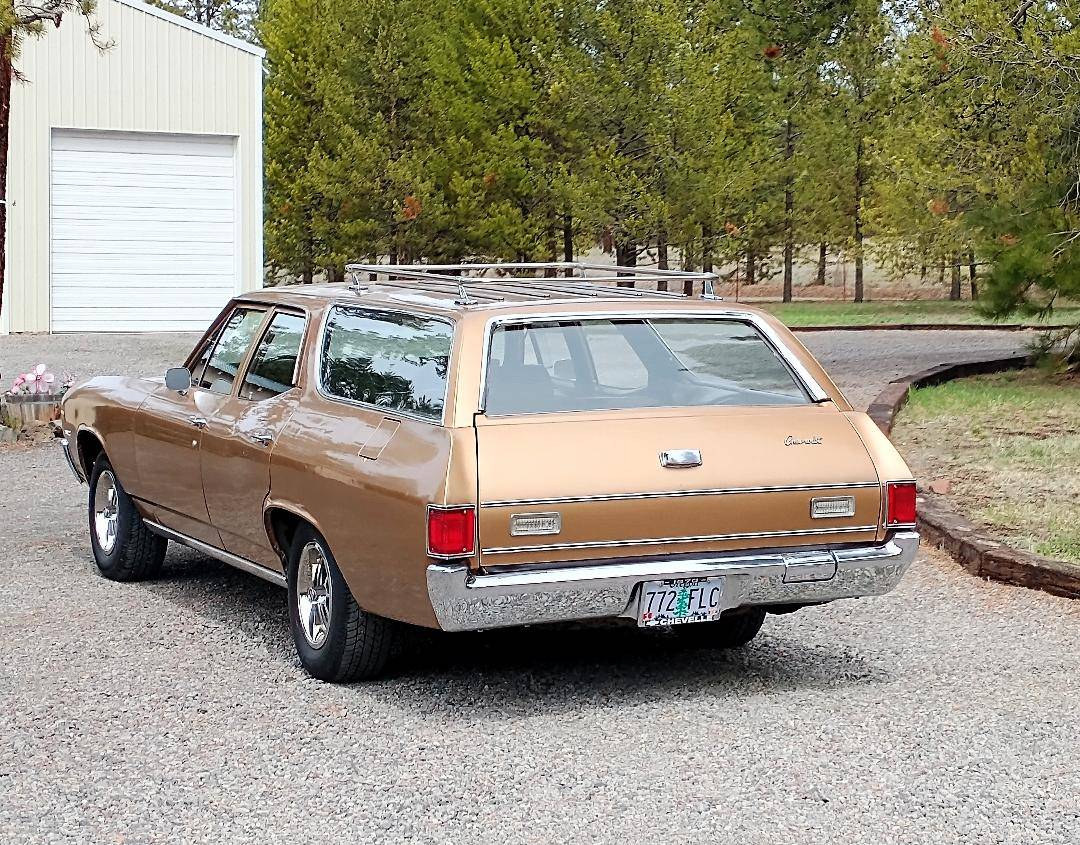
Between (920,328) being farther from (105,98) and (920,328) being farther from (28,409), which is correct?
(28,409)

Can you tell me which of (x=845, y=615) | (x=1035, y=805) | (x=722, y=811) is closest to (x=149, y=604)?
(x=845, y=615)

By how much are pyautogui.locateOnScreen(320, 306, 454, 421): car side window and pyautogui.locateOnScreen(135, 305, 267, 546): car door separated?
0.72m

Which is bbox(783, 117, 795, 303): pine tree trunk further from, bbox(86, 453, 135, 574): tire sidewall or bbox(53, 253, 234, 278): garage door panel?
bbox(86, 453, 135, 574): tire sidewall

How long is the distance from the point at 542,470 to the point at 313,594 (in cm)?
127

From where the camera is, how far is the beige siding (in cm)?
2641

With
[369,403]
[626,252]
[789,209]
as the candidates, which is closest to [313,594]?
[369,403]

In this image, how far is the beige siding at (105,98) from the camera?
1040 inches

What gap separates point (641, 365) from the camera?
670cm

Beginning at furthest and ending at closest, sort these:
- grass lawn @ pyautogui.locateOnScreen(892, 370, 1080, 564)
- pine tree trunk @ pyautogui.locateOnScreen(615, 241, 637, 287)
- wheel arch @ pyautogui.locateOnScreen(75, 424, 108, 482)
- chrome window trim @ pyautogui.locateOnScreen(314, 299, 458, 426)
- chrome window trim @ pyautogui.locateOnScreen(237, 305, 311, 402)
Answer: pine tree trunk @ pyautogui.locateOnScreen(615, 241, 637, 287), grass lawn @ pyautogui.locateOnScreen(892, 370, 1080, 564), wheel arch @ pyautogui.locateOnScreen(75, 424, 108, 482), chrome window trim @ pyautogui.locateOnScreen(237, 305, 311, 402), chrome window trim @ pyautogui.locateOnScreen(314, 299, 458, 426)

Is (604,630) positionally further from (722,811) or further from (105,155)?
(105,155)

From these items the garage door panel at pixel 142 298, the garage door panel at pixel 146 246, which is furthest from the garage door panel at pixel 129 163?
the garage door panel at pixel 142 298

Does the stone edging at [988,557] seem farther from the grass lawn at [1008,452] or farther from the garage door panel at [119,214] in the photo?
the garage door panel at [119,214]

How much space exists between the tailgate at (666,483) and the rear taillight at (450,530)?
0.06m

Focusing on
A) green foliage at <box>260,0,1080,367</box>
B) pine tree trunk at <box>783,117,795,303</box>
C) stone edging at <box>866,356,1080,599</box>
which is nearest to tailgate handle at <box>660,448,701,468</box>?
stone edging at <box>866,356,1080,599</box>
